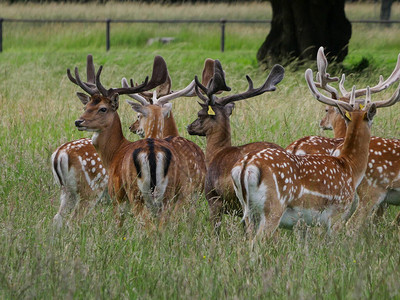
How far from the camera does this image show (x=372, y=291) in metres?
4.32

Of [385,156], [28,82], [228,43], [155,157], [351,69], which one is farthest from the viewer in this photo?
[228,43]

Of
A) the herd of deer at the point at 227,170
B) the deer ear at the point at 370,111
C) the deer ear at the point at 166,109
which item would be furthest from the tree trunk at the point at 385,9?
the deer ear at the point at 370,111

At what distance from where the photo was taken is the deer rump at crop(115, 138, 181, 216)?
5980mm

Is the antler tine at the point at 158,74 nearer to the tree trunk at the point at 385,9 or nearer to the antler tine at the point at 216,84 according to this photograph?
the antler tine at the point at 216,84

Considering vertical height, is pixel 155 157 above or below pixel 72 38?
above

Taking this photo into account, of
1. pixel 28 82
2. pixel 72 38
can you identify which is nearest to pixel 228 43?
pixel 72 38

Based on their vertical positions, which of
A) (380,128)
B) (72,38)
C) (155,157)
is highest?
(155,157)

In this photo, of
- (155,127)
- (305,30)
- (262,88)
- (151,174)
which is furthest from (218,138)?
(305,30)

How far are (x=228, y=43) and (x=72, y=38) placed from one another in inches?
175

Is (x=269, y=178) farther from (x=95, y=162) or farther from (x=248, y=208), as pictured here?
(x=95, y=162)

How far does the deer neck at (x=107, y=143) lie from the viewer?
6.77 meters

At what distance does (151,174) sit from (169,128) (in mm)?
1922

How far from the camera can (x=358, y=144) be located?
6273 millimetres

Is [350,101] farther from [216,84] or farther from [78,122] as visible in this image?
[78,122]
